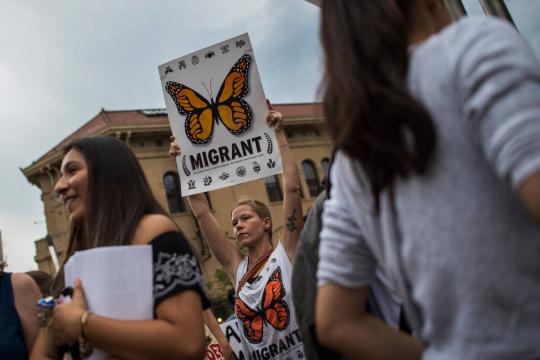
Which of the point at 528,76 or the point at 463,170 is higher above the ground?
the point at 528,76

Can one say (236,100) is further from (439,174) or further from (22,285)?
(439,174)

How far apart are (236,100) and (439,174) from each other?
3.03 meters

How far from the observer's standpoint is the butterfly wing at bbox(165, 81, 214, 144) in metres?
3.96

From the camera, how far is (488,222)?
36.9 inches

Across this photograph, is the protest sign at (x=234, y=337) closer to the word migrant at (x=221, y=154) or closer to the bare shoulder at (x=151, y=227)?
the word migrant at (x=221, y=154)

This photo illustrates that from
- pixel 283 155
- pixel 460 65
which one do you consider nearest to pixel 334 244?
pixel 460 65

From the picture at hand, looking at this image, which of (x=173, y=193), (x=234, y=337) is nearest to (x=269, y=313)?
(x=234, y=337)

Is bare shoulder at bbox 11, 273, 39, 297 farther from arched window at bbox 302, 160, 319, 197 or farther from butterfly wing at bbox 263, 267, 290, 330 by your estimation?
arched window at bbox 302, 160, 319, 197

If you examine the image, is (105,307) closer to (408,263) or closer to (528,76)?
(408,263)

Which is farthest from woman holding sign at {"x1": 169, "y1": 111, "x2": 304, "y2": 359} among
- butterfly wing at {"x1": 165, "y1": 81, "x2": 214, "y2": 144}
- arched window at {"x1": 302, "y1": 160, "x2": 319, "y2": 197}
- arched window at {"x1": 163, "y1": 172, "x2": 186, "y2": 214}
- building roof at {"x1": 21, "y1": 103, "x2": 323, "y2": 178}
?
arched window at {"x1": 302, "y1": 160, "x2": 319, "y2": 197}

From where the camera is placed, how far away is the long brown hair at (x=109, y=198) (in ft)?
6.15

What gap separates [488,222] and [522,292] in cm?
14

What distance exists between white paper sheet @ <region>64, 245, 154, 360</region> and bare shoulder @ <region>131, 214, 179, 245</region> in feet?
0.27

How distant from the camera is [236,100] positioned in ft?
12.8
